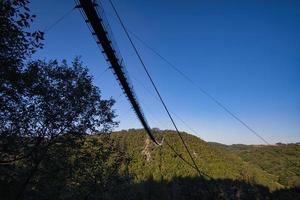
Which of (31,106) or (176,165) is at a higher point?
(176,165)

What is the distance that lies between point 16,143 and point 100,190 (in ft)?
27.7

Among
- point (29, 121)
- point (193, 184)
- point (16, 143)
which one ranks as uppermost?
point (193, 184)

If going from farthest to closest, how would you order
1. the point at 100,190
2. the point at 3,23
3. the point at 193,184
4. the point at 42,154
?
the point at 193,184 < the point at 100,190 < the point at 42,154 < the point at 3,23

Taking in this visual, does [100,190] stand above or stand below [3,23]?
below

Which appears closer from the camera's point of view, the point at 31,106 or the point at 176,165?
the point at 31,106

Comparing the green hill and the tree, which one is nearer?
the tree

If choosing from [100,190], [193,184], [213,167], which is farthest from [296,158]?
[100,190]

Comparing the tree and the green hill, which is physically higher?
the green hill

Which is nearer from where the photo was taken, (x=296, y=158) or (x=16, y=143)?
(x=16, y=143)

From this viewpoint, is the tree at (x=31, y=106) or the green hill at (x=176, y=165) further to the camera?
the green hill at (x=176, y=165)

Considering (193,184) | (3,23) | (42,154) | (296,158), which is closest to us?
(3,23)

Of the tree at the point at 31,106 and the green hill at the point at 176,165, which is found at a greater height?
the green hill at the point at 176,165

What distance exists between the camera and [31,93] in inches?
667

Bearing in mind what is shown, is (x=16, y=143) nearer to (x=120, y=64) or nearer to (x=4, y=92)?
(x=4, y=92)
